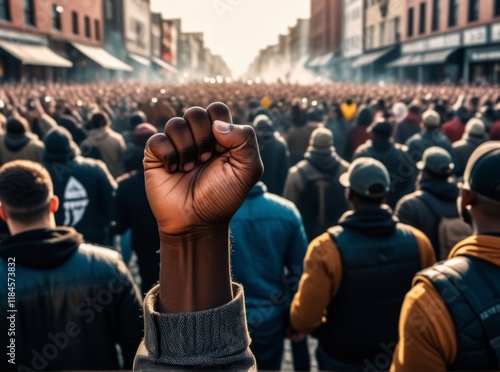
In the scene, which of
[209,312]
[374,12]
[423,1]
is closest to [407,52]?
[423,1]

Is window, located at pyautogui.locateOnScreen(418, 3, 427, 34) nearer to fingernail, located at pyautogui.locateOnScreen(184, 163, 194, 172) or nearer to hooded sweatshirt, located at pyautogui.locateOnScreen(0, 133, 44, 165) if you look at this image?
hooded sweatshirt, located at pyautogui.locateOnScreen(0, 133, 44, 165)

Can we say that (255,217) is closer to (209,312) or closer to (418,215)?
(418,215)

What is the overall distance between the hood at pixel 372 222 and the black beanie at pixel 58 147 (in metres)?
2.84

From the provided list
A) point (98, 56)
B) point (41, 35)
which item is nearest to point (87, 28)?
point (98, 56)

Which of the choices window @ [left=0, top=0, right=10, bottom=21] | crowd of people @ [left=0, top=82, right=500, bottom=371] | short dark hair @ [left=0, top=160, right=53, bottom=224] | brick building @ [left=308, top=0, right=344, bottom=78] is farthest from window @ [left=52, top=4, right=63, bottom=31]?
brick building @ [left=308, top=0, right=344, bottom=78]

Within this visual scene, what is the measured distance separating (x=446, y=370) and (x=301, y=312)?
4.17 ft

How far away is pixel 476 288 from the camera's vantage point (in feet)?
6.73

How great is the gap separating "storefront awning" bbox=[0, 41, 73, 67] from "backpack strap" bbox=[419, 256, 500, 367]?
2752cm

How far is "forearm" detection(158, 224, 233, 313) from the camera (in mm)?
1314

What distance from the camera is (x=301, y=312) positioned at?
3332 mm

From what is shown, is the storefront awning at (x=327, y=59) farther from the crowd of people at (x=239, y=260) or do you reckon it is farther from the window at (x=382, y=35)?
the crowd of people at (x=239, y=260)

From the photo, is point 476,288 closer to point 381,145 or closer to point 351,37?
point 381,145

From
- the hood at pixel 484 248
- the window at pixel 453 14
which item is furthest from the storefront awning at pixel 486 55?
the hood at pixel 484 248

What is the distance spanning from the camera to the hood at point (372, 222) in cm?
317
